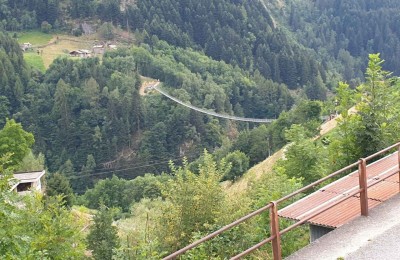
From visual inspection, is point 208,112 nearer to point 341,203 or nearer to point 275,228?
point 341,203

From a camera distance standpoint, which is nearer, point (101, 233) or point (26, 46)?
point (101, 233)

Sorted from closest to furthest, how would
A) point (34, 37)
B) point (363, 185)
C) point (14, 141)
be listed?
1. point (363, 185)
2. point (14, 141)
3. point (34, 37)

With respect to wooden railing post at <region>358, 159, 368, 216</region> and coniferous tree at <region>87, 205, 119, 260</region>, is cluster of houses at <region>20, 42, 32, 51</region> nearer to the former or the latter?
coniferous tree at <region>87, 205, 119, 260</region>

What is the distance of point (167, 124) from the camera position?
11319cm

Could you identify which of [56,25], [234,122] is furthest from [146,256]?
[56,25]

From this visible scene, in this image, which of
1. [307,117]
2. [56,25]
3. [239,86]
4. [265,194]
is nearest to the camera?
[265,194]

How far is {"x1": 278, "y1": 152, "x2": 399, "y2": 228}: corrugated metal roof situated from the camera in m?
8.21

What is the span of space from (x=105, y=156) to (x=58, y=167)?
989cm

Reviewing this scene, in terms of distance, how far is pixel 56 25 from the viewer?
154 metres

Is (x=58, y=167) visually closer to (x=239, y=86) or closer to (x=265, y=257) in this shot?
(x=239, y=86)

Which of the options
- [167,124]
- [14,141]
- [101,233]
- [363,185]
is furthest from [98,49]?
[363,185]

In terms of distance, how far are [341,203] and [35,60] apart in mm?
129693

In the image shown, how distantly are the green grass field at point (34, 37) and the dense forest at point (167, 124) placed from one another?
2420 millimetres

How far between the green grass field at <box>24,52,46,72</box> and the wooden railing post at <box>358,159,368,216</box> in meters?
126
